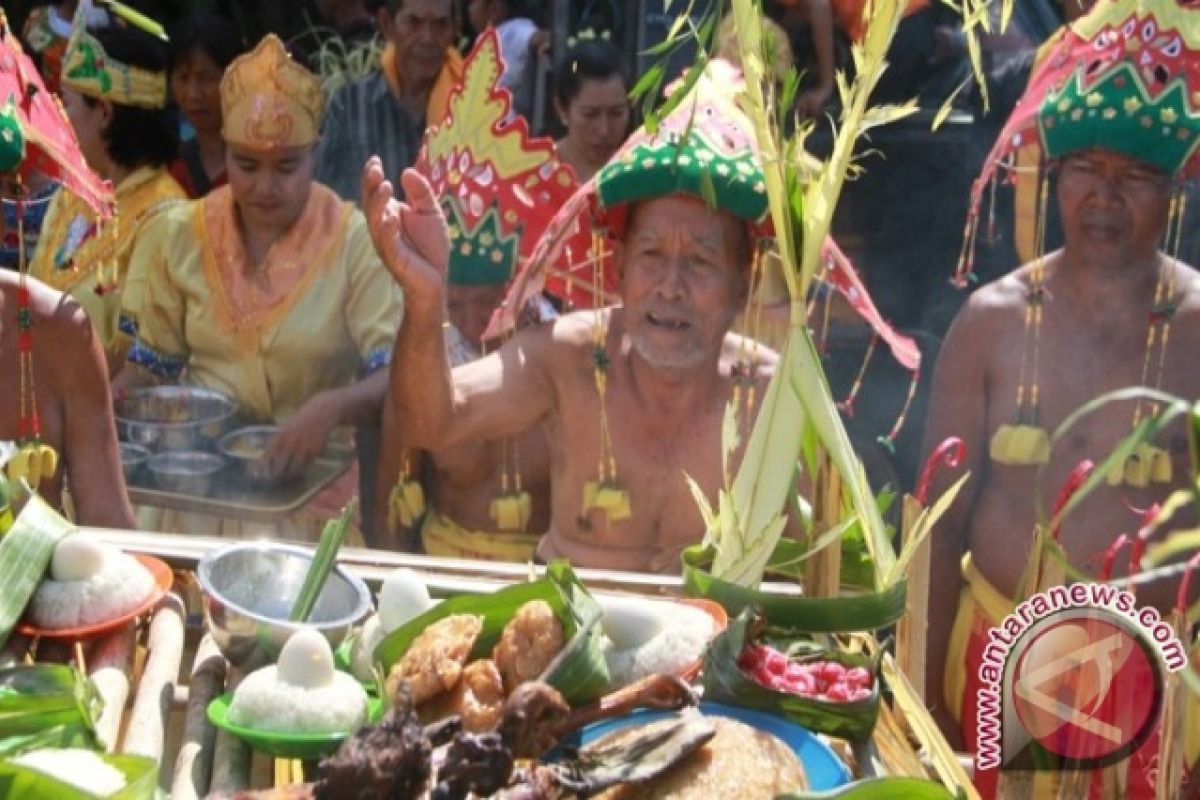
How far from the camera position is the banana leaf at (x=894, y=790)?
6.45 ft

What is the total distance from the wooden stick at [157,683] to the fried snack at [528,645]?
1.40 feet

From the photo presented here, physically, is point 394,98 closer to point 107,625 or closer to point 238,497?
point 238,497

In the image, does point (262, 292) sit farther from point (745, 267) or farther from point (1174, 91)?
point (1174, 91)

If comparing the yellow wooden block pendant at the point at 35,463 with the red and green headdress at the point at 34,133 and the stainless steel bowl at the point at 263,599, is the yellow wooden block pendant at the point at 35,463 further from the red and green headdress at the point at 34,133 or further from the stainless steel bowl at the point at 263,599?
the stainless steel bowl at the point at 263,599

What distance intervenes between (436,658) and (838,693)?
1.67ft

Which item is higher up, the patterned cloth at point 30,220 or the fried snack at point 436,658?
the patterned cloth at point 30,220

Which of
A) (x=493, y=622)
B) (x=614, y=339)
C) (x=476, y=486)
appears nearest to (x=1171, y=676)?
(x=493, y=622)

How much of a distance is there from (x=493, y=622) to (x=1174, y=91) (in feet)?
7.22

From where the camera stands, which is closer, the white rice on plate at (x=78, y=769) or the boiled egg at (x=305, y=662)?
the white rice on plate at (x=78, y=769)

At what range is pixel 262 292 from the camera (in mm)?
4980

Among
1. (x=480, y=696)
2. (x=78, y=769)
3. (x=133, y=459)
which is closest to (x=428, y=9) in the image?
(x=133, y=459)

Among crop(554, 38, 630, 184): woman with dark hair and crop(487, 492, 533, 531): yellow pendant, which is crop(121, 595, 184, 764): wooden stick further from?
crop(554, 38, 630, 184): woman with dark hair

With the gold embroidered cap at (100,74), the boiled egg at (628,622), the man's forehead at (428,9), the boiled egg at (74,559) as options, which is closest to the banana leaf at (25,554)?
the boiled egg at (74,559)

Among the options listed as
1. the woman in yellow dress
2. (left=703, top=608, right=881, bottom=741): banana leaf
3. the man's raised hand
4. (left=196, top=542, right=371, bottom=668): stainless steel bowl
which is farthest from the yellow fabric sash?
(left=703, top=608, right=881, bottom=741): banana leaf
